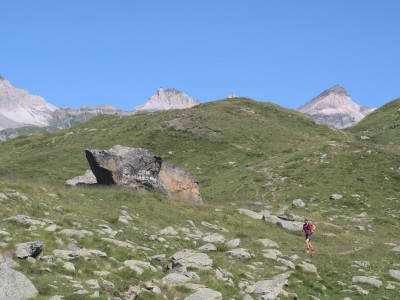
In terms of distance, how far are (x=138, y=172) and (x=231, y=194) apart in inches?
676

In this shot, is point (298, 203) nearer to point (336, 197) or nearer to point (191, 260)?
point (336, 197)

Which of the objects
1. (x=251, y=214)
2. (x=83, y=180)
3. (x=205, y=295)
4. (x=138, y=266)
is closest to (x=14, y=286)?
(x=138, y=266)

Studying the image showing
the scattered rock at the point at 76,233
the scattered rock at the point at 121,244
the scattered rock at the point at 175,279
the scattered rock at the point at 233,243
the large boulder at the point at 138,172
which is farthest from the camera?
the large boulder at the point at 138,172

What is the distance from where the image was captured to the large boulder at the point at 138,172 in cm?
4325

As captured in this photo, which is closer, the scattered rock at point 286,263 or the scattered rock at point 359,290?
the scattered rock at point 359,290

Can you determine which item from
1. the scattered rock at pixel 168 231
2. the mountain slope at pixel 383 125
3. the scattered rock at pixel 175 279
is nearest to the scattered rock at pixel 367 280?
the scattered rock at pixel 168 231

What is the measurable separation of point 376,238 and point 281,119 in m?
61.1

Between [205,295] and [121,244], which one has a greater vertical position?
[121,244]

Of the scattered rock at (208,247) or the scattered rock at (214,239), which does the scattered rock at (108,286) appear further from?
the scattered rock at (214,239)

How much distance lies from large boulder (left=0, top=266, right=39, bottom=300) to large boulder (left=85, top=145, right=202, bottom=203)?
88.0ft

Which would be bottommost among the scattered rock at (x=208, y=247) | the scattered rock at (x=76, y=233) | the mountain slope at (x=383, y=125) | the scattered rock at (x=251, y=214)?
the scattered rock at (x=208, y=247)

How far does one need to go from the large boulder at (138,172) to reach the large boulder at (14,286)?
26819 millimetres

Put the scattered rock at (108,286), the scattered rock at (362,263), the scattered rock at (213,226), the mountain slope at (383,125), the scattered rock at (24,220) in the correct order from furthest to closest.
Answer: the mountain slope at (383,125) < the scattered rock at (213,226) < the scattered rock at (362,263) < the scattered rock at (24,220) < the scattered rock at (108,286)

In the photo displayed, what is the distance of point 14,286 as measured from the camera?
15.3m
